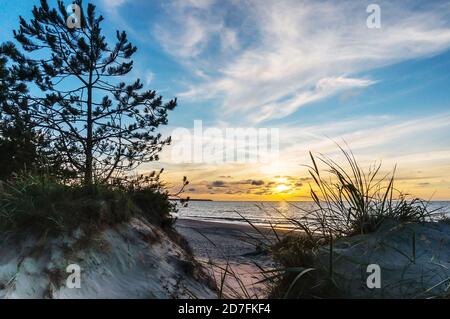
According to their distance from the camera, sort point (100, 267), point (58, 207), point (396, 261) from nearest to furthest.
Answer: point (396, 261)
point (100, 267)
point (58, 207)

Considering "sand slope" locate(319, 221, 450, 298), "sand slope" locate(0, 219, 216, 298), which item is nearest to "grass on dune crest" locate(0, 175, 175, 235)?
"sand slope" locate(0, 219, 216, 298)

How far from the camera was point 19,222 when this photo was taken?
500 centimetres

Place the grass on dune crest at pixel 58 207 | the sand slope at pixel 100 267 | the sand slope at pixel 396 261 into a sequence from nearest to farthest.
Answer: the sand slope at pixel 396 261
the sand slope at pixel 100 267
the grass on dune crest at pixel 58 207

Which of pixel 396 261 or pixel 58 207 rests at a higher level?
pixel 58 207

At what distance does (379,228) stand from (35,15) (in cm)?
1408

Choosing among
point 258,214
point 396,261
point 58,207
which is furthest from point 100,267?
point 258,214

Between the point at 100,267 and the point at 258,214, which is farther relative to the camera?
the point at 258,214

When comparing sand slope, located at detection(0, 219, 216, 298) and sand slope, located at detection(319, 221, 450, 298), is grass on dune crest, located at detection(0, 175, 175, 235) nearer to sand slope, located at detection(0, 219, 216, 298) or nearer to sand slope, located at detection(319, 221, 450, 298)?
sand slope, located at detection(0, 219, 216, 298)

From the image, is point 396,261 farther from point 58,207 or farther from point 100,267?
point 58,207

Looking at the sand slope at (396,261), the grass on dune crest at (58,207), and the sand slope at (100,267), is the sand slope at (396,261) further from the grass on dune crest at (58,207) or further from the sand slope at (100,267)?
the grass on dune crest at (58,207)

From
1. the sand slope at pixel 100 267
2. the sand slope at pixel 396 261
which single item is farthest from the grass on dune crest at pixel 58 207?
the sand slope at pixel 396 261

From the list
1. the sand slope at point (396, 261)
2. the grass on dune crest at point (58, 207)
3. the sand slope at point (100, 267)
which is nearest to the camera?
the sand slope at point (396, 261)
